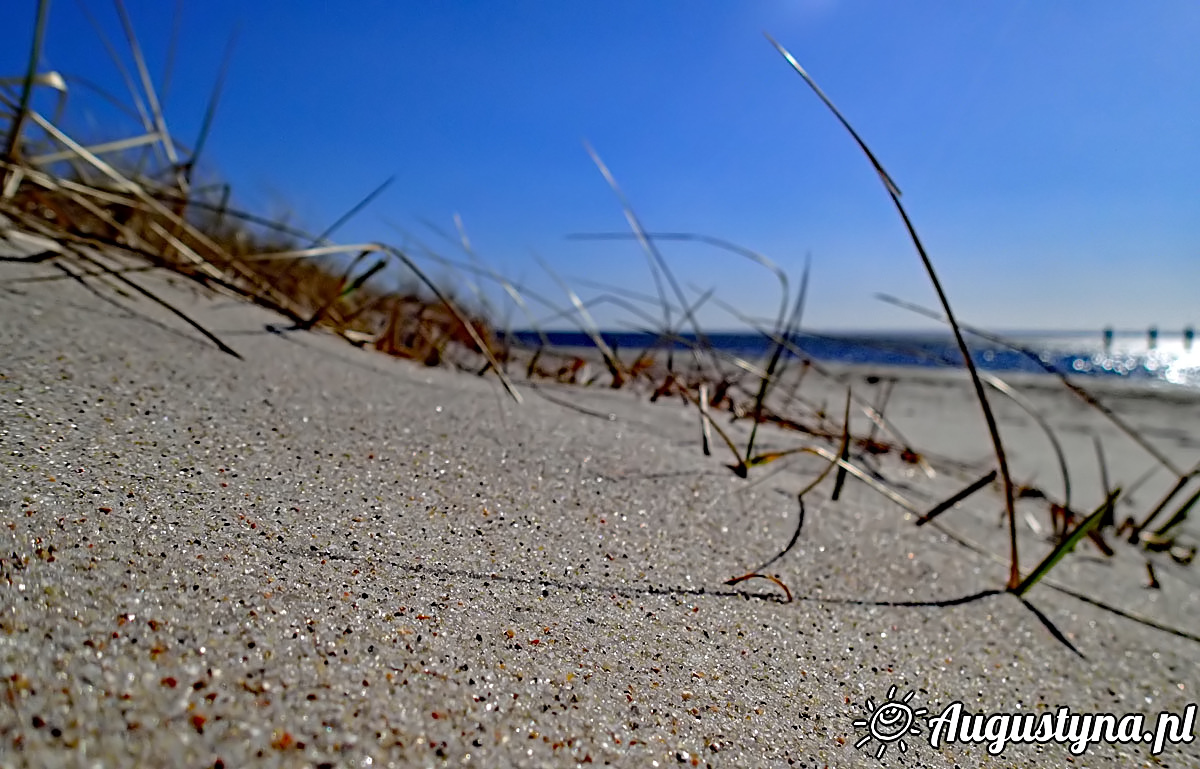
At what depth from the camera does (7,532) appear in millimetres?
374

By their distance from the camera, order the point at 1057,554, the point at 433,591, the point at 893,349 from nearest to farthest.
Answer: the point at 433,591 → the point at 1057,554 → the point at 893,349

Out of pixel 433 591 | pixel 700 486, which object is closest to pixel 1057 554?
pixel 700 486

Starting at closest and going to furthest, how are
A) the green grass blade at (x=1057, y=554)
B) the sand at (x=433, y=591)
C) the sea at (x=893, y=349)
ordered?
the sand at (x=433, y=591), the green grass blade at (x=1057, y=554), the sea at (x=893, y=349)

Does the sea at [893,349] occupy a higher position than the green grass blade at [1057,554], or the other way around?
the sea at [893,349]

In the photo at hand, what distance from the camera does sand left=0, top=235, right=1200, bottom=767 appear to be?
1.03 ft

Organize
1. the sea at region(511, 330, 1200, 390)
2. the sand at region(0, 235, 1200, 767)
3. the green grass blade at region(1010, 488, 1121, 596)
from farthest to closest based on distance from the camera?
the sea at region(511, 330, 1200, 390), the green grass blade at region(1010, 488, 1121, 596), the sand at region(0, 235, 1200, 767)

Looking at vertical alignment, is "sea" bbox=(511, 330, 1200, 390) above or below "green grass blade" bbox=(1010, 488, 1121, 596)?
above

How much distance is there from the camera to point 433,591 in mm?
453

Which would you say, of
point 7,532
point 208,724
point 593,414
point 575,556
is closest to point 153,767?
point 208,724

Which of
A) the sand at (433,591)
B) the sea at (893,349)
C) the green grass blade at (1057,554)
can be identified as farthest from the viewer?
the sea at (893,349)

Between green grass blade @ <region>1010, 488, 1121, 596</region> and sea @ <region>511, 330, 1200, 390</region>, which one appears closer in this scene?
green grass blade @ <region>1010, 488, 1121, 596</region>

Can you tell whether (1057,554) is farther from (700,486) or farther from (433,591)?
(433,591)

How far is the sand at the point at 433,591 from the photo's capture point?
313mm

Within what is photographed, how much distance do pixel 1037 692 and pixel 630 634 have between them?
0.39 metres
